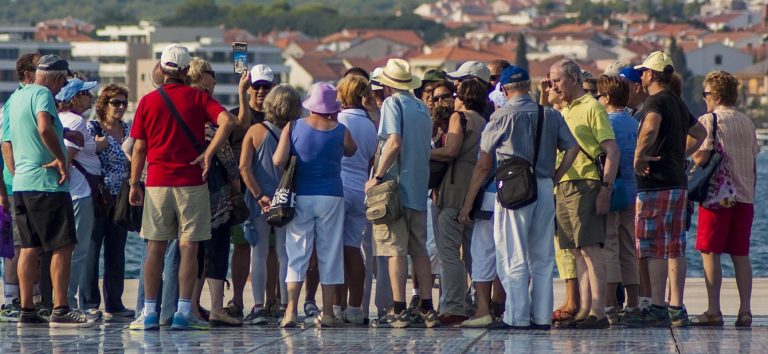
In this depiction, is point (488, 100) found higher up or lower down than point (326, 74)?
lower down

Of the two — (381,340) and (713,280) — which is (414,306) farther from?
(713,280)

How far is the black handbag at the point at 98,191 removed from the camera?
380 inches

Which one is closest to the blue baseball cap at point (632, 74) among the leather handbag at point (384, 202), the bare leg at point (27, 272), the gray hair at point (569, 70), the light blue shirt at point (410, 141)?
the gray hair at point (569, 70)

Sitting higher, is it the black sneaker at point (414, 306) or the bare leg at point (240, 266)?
the bare leg at point (240, 266)

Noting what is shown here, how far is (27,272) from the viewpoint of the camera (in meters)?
9.17

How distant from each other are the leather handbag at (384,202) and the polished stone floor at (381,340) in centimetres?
59

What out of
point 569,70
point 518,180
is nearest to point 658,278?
point 518,180

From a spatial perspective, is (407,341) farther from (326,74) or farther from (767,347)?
(326,74)

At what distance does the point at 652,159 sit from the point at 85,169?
10.2 ft

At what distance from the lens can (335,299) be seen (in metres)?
9.45

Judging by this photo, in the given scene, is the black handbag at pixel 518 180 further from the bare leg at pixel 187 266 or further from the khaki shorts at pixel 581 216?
the bare leg at pixel 187 266

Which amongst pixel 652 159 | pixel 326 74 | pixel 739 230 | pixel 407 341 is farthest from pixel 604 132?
pixel 326 74

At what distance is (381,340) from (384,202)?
90cm

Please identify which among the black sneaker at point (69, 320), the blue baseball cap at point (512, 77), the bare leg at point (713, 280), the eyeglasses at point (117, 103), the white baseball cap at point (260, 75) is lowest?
the black sneaker at point (69, 320)
